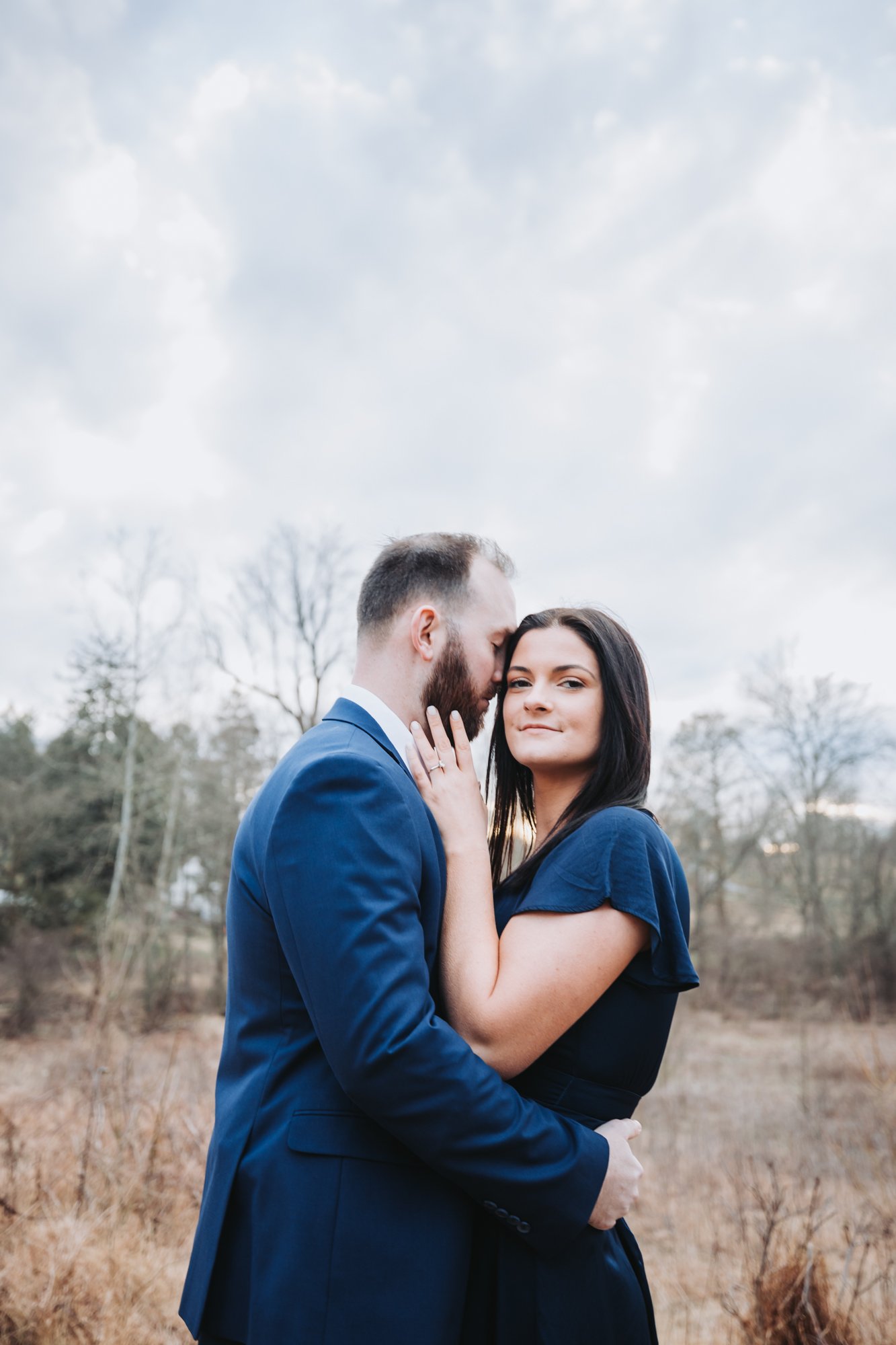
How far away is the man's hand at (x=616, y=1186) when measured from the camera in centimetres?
166

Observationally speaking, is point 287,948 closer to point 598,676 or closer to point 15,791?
point 598,676

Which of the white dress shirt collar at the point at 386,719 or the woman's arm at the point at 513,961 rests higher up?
the white dress shirt collar at the point at 386,719

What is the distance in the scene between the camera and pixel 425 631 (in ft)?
6.91

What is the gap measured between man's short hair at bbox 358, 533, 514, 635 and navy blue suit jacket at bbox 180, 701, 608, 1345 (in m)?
0.55

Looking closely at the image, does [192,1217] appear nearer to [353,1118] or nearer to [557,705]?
[353,1118]

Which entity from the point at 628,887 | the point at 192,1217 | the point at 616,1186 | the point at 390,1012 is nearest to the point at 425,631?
the point at 628,887

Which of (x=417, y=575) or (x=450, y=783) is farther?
(x=417, y=575)

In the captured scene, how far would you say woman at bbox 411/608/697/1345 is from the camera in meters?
1.68

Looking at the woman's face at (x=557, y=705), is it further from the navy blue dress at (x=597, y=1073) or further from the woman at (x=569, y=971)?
the navy blue dress at (x=597, y=1073)

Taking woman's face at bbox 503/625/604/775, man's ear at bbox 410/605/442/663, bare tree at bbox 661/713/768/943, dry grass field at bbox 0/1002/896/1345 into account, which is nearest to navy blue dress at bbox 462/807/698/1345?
dry grass field at bbox 0/1002/896/1345

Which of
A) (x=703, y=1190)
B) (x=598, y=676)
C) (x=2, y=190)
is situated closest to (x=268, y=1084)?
(x=598, y=676)

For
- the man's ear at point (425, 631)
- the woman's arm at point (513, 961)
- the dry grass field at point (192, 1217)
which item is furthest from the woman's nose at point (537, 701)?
the dry grass field at point (192, 1217)

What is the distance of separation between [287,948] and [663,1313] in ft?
19.3

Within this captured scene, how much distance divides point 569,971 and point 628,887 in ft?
0.71
